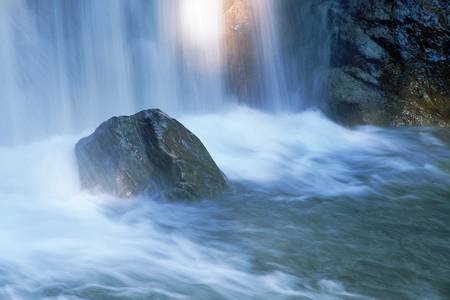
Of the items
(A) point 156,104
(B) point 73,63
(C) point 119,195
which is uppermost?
(B) point 73,63

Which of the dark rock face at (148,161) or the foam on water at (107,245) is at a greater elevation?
the dark rock face at (148,161)

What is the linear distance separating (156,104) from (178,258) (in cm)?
624

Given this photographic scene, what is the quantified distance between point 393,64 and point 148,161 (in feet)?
19.3

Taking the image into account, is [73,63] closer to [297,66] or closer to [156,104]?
[156,104]

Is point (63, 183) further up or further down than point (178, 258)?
further up

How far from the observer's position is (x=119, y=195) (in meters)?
6.98

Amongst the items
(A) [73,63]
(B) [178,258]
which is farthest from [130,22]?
(B) [178,258]

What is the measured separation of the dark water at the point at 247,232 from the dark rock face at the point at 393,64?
191 centimetres

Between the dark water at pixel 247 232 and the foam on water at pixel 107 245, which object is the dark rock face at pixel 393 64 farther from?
the foam on water at pixel 107 245

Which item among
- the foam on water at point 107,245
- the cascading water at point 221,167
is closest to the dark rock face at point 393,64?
the cascading water at point 221,167

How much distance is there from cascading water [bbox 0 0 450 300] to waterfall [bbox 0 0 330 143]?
23 millimetres

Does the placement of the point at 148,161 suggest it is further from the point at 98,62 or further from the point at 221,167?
the point at 98,62

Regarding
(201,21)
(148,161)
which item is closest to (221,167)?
(148,161)

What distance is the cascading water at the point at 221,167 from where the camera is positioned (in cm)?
525
